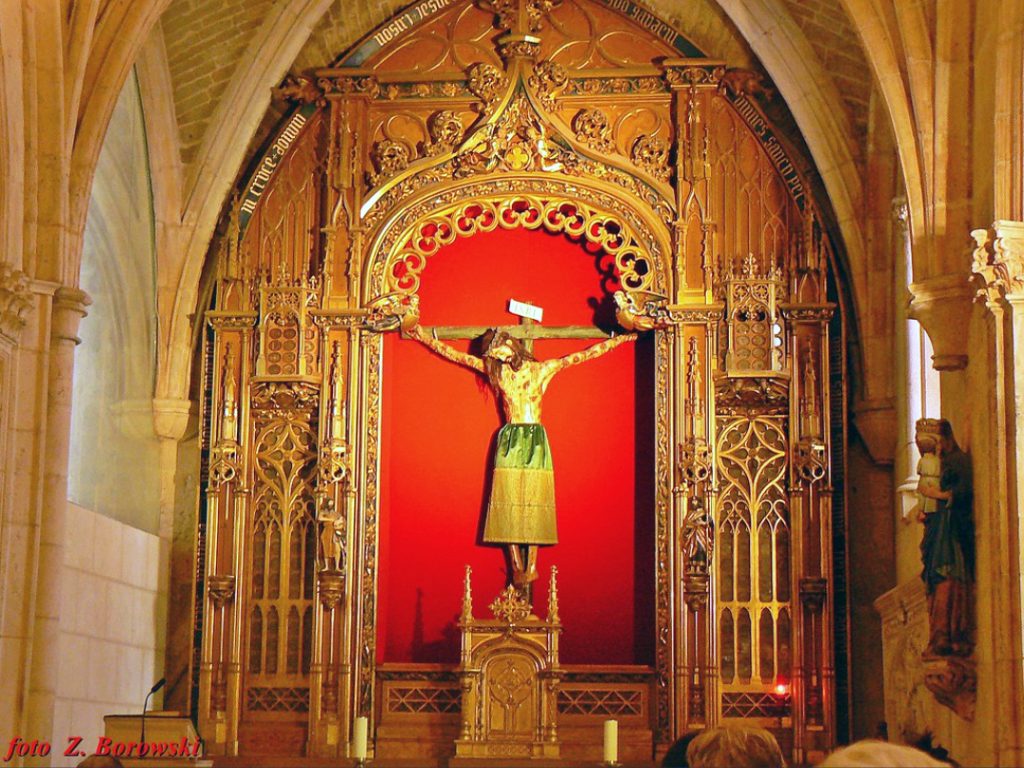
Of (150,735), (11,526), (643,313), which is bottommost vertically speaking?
(150,735)

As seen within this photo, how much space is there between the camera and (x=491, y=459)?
575 inches

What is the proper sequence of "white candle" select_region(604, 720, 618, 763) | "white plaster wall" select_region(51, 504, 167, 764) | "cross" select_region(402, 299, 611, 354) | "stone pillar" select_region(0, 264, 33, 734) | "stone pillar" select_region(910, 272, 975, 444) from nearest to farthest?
"white candle" select_region(604, 720, 618, 763) < "stone pillar" select_region(910, 272, 975, 444) < "stone pillar" select_region(0, 264, 33, 734) < "white plaster wall" select_region(51, 504, 167, 764) < "cross" select_region(402, 299, 611, 354)

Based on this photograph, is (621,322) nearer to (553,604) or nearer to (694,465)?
(694,465)

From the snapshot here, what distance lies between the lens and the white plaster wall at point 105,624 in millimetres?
12578

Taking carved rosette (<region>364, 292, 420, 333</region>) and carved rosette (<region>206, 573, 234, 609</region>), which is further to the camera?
carved rosette (<region>364, 292, 420, 333</region>)

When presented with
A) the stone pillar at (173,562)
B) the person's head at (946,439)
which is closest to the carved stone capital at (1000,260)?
the person's head at (946,439)

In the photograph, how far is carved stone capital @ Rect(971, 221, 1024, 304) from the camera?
941cm

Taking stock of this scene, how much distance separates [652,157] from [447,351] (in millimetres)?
2423

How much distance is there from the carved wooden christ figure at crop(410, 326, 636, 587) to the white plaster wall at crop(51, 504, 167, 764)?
9.38 ft

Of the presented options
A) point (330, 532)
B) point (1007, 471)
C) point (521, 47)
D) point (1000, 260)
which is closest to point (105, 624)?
point (330, 532)

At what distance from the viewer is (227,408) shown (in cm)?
1445

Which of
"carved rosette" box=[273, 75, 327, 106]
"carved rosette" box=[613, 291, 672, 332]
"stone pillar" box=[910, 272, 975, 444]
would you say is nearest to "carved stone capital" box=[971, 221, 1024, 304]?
"stone pillar" box=[910, 272, 975, 444]

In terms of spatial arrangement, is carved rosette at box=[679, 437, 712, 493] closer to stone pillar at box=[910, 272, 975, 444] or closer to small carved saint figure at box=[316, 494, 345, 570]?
small carved saint figure at box=[316, 494, 345, 570]

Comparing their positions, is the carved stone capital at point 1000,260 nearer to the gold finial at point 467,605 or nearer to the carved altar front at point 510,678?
the carved altar front at point 510,678
